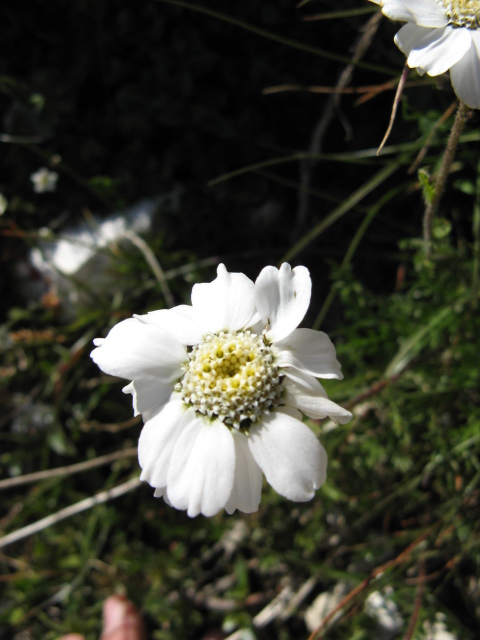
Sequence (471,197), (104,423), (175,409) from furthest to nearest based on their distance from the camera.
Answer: (104,423) < (471,197) < (175,409)

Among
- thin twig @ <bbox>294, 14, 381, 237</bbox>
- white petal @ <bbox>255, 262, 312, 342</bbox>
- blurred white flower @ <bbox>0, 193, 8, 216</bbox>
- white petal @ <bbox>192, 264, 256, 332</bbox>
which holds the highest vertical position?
white petal @ <bbox>255, 262, 312, 342</bbox>

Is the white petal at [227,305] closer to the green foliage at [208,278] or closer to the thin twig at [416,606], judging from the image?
the green foliage at [208,278]

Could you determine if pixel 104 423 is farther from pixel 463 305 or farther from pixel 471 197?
pixel 471 197

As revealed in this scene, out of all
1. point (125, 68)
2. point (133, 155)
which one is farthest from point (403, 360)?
point (125, 68)


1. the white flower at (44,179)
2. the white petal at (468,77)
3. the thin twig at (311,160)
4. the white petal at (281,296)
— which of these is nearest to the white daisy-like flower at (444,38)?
the white petal at (468,77)

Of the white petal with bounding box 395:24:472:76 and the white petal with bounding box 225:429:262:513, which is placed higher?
the white petal with bounding box 395:24:472:76

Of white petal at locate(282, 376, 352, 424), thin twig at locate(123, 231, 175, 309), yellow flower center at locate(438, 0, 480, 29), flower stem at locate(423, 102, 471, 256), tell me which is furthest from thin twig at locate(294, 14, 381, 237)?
white petal at locate(282, 376, 352, 424)

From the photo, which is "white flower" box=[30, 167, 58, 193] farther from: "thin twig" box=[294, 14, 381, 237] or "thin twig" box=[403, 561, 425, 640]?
"thin twig" box=[403, 561, 425, 640]
